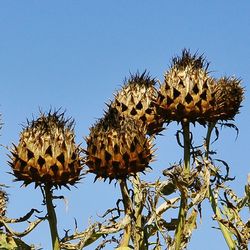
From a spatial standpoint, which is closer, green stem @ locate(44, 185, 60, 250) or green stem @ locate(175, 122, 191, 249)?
green stem @ locate(44, 185, 60, 250)

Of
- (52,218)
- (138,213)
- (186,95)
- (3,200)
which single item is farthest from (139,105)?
(3,200)

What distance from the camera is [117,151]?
5.93 meters

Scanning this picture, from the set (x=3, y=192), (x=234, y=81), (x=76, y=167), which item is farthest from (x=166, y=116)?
(x=3, y=192)

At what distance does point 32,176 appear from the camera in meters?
5.74

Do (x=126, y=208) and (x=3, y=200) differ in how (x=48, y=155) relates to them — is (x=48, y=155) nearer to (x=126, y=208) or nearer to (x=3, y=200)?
(x=126, y=208)

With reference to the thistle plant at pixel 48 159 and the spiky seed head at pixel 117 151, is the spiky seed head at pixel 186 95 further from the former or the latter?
the thistle plant at pixel 48 159

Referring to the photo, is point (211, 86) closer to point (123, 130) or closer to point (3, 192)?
point (123, 130)

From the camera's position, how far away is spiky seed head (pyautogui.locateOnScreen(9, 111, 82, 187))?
226 inches

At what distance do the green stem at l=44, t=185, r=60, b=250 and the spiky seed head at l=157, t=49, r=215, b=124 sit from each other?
139 cm

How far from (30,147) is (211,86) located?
184 centimetres

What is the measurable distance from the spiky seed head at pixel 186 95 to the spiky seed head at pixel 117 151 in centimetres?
43

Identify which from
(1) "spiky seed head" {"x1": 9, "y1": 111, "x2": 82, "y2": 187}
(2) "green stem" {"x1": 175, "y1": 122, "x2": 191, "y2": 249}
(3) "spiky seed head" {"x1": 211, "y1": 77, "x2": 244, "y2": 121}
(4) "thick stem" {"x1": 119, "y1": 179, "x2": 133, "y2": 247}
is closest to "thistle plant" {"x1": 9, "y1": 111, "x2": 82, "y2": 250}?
(1) "spiky seed head" {"x1": 9, "y1": 111, "x2": 82, "y2": 187}

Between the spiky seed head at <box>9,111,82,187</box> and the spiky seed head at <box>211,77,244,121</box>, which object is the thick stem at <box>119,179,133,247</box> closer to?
the spiky seed head at <box>9,111,82,187</box>

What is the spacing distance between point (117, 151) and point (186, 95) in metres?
0.90
